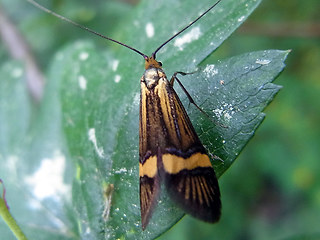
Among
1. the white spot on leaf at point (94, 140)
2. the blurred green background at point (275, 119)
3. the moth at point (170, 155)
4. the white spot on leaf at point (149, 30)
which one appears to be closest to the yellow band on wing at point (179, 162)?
the moth at point (170, 155)

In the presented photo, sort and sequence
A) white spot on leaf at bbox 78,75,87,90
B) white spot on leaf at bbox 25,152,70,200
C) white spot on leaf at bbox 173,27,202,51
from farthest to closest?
1. white spot on leaf at bbox 25,152,70,200
2. white spot on leaf at bbox 78,75,87,90
3. white spot on leaf at bbox 173,27,202,51

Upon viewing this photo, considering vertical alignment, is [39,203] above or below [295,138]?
below

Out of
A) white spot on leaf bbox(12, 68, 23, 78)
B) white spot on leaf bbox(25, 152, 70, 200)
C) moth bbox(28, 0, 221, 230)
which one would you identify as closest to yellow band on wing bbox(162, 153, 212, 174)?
moth bbox(28, 0, 221, 230)

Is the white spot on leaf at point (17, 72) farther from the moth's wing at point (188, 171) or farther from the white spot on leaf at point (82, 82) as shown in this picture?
the moth's wing at point (188, 171)

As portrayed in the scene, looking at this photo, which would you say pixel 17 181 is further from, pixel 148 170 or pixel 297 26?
pixel 297 26

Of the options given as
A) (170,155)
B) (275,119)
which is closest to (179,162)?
(170,155)

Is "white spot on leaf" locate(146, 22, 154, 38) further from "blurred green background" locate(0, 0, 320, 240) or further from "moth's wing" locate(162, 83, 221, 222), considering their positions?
"blurred green background" locate(0, 0, 320, 240)

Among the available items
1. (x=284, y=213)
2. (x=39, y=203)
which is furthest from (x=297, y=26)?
(x=39, y=203)

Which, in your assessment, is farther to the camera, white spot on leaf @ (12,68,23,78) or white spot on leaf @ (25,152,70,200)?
white spot on leaf @ (12,68,23,78)
